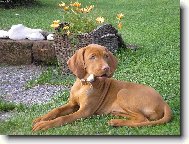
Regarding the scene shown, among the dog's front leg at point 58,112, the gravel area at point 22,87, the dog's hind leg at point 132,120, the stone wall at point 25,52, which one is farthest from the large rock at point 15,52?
the dog's hind leg at point 132,120

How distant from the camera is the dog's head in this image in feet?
17.4

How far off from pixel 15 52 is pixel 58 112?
2827mm

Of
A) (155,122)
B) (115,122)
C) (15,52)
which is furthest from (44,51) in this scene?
(155,122)

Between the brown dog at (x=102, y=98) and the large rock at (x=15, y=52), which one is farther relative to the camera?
the large rock at (x=15, y=52)

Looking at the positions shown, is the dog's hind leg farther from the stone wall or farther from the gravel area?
the stone wall

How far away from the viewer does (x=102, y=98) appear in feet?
18.4

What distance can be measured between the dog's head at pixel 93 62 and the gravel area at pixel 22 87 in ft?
3.79

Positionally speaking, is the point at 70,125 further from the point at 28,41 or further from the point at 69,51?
the point at 28,41

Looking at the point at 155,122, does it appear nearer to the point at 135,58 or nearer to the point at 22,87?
the point at 22,87

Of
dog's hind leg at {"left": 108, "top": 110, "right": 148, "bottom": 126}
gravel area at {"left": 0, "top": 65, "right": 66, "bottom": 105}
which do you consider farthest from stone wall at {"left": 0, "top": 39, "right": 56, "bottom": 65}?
dog's hind leg at {"left": 108, "top": 110, "right": 148, "bottom": 126}

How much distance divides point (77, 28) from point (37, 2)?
5.43 m

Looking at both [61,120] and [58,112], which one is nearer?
[61,120]

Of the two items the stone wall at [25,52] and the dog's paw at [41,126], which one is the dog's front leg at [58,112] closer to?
the dog's paw at [41,126]

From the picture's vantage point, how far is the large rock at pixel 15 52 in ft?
27.0
